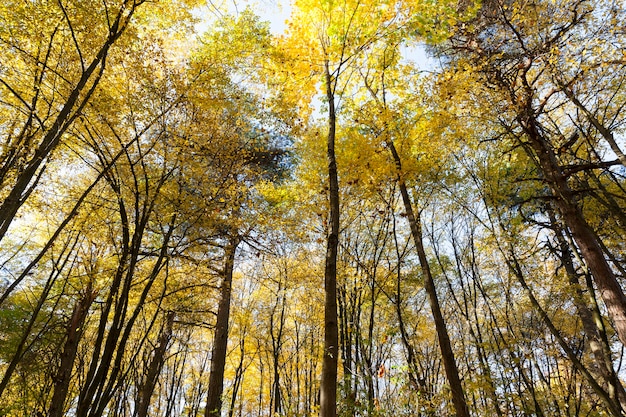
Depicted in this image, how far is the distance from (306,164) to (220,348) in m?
4.81

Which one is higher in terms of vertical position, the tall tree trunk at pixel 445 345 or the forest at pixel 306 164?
the forest at pixel 306 164

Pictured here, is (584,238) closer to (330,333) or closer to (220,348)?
(330,333)

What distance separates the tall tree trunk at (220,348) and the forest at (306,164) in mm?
49

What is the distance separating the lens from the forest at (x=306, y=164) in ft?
13.0

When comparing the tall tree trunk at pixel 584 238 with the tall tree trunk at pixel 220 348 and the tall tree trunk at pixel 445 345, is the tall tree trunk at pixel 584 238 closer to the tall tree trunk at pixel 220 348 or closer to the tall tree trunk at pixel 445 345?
the tall tree trunk at pixel 445 345

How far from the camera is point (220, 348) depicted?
709 cm

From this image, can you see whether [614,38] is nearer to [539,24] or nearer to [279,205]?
[539,24]

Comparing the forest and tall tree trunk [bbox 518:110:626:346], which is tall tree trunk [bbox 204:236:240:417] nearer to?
the forest

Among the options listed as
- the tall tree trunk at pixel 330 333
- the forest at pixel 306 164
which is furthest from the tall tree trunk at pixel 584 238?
the tall tree trunk at pixel 330 333

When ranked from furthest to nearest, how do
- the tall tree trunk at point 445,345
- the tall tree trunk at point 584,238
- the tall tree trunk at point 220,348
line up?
the tall tree trunk at point 220,348
the tall tree trunk at point 445,345
the tall tree trunk at point 584,238

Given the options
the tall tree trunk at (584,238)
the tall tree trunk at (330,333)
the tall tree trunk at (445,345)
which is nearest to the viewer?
the tall tree trunk at (330,333)

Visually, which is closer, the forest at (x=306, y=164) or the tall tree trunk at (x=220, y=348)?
the forest at (x=306, y=164)

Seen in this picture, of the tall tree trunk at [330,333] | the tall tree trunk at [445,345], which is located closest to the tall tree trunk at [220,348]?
the tall tree trunk at [330,333]

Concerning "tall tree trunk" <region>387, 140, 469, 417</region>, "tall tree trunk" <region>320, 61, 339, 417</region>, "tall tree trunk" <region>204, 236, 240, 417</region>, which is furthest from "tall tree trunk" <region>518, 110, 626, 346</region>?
"tall tree trunk" <region>204, 236, 240, 417</region>
